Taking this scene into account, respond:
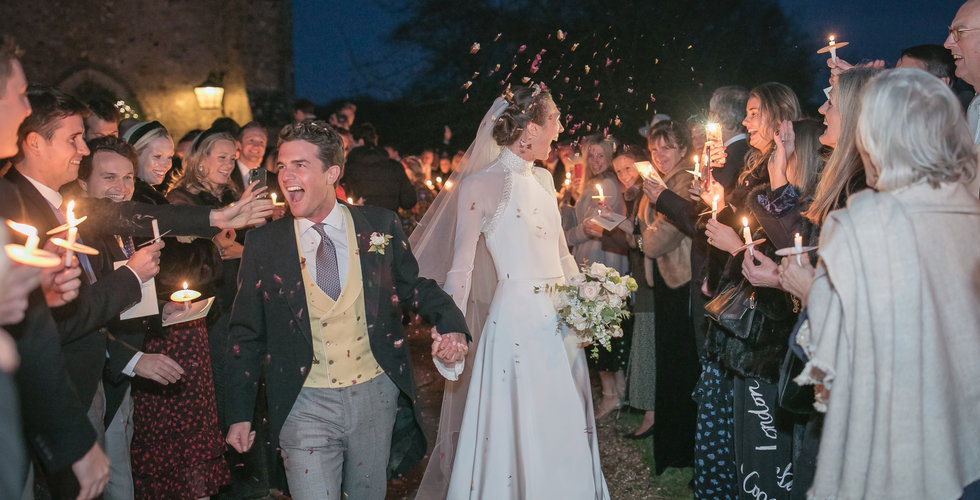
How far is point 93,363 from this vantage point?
3270 mm

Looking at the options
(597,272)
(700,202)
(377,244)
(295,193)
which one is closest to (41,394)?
(295,193)

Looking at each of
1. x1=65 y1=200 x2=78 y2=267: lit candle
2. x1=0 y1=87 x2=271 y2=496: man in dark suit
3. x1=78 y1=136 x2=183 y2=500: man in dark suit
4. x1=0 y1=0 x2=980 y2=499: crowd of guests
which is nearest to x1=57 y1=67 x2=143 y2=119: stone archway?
x1=0 y1=0 x2=980 y2=499: crowd of guests

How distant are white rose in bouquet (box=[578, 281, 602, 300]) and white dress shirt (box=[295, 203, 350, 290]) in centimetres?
140

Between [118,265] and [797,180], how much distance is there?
349 centimetres

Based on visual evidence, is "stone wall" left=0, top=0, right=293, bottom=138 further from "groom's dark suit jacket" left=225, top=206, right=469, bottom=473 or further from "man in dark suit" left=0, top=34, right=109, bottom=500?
"man in dark suit" left=0, top=34, right=109, bottom=500

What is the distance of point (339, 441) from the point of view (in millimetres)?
→ 3342

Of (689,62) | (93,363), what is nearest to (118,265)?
(93,363)

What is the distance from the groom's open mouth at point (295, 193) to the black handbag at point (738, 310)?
2192 mm

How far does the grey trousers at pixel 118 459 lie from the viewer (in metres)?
3.66

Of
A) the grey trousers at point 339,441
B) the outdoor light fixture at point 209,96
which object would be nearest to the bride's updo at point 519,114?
the grey trousers at point 339,441

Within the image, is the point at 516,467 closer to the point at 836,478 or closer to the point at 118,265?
the point at 836,478

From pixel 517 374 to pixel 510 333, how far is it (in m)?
0.24

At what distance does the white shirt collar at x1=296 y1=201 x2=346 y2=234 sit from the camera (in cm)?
345

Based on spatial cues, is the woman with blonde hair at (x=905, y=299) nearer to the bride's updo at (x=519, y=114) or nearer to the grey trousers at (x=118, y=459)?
the bride's updo at (x=519, y=114)
